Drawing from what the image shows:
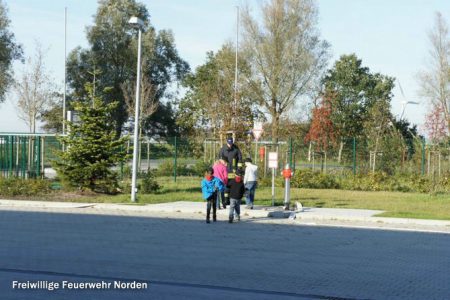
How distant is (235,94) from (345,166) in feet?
24.7

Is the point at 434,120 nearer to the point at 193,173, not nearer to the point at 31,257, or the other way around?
the point at 193,173

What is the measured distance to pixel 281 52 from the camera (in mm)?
43656

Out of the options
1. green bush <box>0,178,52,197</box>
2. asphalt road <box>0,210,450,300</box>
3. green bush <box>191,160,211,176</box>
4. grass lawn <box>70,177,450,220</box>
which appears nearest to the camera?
asphalt road <box>0,210,450,300</box>

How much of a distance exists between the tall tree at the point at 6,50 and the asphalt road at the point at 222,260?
34563 millimetres

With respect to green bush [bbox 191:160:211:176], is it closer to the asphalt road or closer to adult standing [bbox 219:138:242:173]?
adult standing [bbox 219:138:242:173]

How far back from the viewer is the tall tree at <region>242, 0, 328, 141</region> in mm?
43594

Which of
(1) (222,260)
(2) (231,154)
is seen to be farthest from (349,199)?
(1) (222,260)

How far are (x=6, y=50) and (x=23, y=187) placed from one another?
28.5 metres

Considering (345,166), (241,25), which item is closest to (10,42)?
(241,25)

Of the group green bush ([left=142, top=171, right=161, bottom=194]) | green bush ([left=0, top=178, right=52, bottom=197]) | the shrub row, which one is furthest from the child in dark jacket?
the shrub row

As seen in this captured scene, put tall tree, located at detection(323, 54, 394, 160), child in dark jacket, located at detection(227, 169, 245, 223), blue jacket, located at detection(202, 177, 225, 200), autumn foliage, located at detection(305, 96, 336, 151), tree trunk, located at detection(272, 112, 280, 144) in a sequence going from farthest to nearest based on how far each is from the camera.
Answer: tall tree, located at detection(323, 54, 394, 160) → tree trunk, located at detection(272, 112, 280, 144) → autumn foliage, located at detection(305, 96, 336, 151) → child in dark jacket, located at detection(227, 169, 245, 223) → blue jacket, located at detection(202, 177, 225, 200)

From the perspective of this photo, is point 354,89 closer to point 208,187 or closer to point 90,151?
point 90,151

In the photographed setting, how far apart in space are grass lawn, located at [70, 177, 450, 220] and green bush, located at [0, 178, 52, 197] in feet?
7.33

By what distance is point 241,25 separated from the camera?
146 feet
